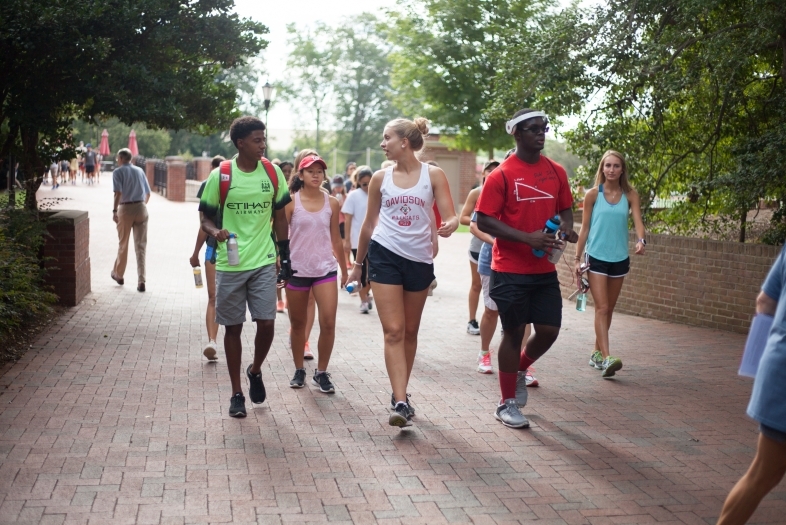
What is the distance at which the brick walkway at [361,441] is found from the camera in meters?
4.70

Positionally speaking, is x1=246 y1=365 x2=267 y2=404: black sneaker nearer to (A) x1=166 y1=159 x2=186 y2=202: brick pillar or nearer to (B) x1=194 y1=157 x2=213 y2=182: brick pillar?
(A) x1=166 y1=159 x2=186 y2=202: brick pillar

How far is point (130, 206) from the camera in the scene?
45.0 feet

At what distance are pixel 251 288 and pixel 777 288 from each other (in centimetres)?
355

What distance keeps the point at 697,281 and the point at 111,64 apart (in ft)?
23.1

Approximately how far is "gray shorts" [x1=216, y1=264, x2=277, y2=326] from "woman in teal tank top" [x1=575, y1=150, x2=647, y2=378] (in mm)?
2901

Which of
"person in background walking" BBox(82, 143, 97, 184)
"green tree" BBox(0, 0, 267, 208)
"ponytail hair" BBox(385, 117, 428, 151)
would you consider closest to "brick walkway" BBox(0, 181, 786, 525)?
"ponytail hair" BBox(385, 117, 428, 151)

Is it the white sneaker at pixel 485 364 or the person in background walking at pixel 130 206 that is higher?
the person in background walking at pixel 130 206

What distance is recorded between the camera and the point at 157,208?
3491 cm

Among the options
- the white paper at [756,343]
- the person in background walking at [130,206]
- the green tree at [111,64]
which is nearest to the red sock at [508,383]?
the white paper at [756,343]

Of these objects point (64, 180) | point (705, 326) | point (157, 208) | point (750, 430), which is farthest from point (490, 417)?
point (64, 180)

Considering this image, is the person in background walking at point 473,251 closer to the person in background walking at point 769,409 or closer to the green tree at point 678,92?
the green tree at point 678,92

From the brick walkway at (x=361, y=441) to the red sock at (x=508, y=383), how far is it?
232 millimetres

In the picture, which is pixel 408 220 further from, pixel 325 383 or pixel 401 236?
pixel 325 383

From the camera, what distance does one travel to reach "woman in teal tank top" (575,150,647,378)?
808 centimetres
